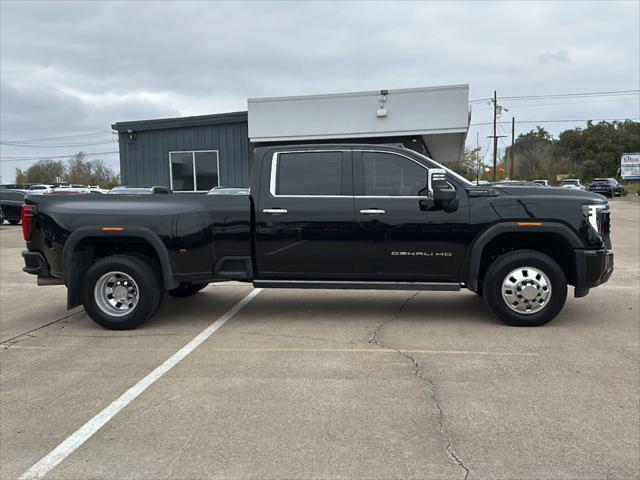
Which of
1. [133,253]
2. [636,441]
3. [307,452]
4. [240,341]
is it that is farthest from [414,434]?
[133,253]

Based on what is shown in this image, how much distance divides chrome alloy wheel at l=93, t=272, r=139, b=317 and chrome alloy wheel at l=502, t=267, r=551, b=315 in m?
4.19

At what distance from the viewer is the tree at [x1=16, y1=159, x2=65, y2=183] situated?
9603cm

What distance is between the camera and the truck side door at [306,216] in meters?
6.16

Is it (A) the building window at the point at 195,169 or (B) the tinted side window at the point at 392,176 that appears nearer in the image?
(B) the tinted side window at the point at 392,176

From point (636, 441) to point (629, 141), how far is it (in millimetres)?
82985

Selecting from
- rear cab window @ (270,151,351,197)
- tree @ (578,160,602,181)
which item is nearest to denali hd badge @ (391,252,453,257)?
rear cab window @ (270,151,351,197)

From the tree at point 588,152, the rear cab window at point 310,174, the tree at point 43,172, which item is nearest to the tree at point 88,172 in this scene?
the tree at point 43,172

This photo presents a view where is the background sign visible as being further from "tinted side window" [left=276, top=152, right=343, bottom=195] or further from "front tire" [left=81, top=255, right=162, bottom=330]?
"front tire" [left=81, top=255, right=162, bottom=330]

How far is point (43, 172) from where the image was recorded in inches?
3826

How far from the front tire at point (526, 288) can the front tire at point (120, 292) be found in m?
3.81

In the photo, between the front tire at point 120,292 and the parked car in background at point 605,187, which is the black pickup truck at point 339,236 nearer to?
the front tire at point 120,292

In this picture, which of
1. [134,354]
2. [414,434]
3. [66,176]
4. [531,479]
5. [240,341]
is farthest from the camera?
[66,176]

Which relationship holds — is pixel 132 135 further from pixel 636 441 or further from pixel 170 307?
pixel 636 441

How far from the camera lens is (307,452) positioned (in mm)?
3365
